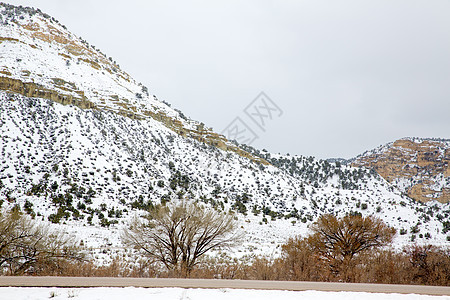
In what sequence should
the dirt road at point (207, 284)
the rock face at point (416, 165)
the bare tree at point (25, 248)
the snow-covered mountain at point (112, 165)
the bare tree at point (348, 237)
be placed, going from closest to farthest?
the dirt road at point (207, 284), the bare tree at point (25, 248), the bare tree at point (348, 237), the snow-covered mountain at point (112, 165), the rock face at point (416, 165)

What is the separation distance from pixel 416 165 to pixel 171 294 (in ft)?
640

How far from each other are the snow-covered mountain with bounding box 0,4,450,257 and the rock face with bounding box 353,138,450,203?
281ft

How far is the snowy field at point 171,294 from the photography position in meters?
6.74

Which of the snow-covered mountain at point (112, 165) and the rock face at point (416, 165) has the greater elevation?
the rock face at point (416, 165)

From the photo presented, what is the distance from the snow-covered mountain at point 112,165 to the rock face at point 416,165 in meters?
85.5

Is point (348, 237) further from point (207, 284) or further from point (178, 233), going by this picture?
point (207, 284)

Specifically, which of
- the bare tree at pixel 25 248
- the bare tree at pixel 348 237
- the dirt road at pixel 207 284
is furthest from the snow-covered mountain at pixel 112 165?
the dirt road at pixel 207 284

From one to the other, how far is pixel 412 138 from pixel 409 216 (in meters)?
169

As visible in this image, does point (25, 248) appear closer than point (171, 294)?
No

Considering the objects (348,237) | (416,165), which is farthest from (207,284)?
(416,165)

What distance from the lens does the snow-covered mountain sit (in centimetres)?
3309

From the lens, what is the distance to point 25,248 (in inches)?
529

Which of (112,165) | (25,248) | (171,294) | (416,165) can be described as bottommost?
(25,248)

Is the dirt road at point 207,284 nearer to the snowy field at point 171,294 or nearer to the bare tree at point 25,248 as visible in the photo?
the snowy field at point 171,294
